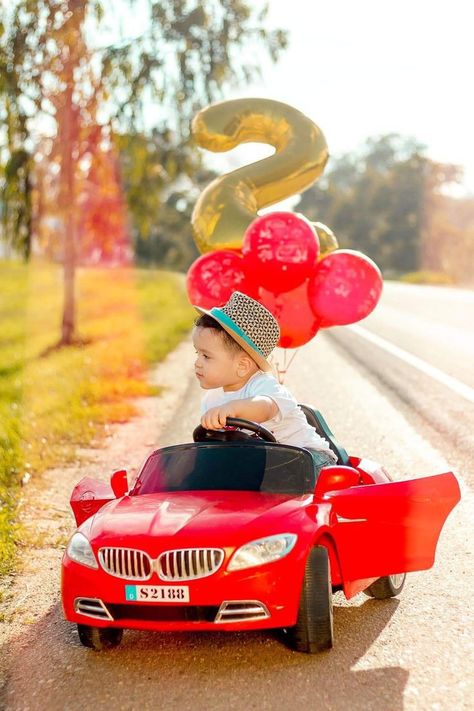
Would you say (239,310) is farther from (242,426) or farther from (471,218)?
(471,218)

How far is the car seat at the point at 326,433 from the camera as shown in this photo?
5500 millimetres

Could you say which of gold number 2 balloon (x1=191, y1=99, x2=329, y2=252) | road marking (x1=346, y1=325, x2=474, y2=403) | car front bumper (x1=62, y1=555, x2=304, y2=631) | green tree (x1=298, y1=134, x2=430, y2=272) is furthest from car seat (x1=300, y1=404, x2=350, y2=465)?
green tree (x1=298, y1=134, x2=430, y2=272)

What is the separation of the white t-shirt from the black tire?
0.95m

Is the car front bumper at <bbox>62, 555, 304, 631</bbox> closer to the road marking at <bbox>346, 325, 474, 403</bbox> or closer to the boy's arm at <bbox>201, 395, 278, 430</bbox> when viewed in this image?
the boy's arm at <bbox>201, 395, 278, 430</bbox>

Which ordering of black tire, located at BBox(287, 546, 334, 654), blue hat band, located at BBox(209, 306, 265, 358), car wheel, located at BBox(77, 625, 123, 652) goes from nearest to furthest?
black tire, located at BBox(287, 546, 334, 654)
car wheel, located at BBox(77, 625, 123, 652)
blue hat band, located at BBox(209, 306, 265, 358)

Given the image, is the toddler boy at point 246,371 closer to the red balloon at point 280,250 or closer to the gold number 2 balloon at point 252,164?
the red balloon at point 280,250

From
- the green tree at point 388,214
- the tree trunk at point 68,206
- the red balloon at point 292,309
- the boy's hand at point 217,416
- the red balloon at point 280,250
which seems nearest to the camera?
the boy's hand at point 217,416

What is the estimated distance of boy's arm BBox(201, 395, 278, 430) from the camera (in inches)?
189

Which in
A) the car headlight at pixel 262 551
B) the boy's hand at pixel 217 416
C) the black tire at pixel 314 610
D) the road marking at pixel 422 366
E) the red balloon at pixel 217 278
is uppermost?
the red balloon at pixel 217 278

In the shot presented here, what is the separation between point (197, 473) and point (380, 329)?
1677 centimetres

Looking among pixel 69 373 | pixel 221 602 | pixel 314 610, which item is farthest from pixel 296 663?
pixel 69 373

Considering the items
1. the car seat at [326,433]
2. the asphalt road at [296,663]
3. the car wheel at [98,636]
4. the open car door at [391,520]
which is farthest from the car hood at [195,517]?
the car seat at [326,433]

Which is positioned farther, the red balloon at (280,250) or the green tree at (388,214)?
the green tree at (388,214)

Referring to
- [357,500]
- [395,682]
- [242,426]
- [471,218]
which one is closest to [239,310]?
[242,426]
